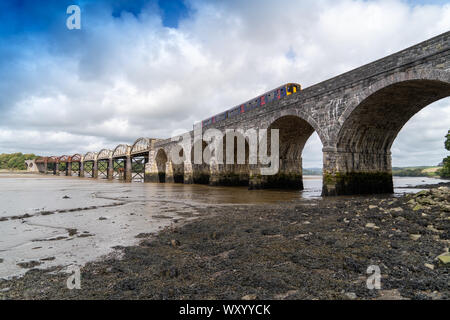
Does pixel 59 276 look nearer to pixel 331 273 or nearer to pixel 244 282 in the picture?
pixel 244 282

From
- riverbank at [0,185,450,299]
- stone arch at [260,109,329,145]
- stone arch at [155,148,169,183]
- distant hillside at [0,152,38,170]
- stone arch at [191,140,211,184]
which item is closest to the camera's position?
riverbank at [0,185,450,299]

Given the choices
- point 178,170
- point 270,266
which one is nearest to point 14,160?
point 178,170

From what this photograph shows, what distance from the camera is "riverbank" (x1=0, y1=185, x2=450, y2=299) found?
269 cm

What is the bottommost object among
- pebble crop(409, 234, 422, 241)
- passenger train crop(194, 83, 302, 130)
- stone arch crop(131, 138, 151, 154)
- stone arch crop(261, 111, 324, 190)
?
pebble crop(409, 234, 422, 241)

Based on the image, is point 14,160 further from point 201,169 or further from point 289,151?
point 289,151

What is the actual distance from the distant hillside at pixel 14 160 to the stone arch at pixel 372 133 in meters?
131

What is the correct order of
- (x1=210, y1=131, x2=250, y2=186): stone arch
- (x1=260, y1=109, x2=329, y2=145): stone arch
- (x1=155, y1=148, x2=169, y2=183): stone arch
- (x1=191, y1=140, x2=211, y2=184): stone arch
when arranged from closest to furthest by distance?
(x1=260, y1=109, x2=329, y2=145): stone arch
(x1=210, y1=131, x2=250, y2=186): stone arch
(x1=191, y1=140, x2=211, y2=184): stone arch
(x1=155, y1=148, x2=169, y2=183): stone arch

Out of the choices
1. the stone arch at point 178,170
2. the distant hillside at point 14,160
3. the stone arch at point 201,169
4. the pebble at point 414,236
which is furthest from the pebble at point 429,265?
the distant hillside at point 14,160

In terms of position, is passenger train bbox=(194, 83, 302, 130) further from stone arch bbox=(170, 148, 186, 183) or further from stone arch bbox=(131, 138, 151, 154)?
stone arch bbox=(131, 138, 151, 154)

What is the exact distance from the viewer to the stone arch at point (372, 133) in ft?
39.7

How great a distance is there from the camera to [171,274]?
127 inches

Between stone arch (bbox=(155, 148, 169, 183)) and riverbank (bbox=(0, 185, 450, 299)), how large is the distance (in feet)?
129

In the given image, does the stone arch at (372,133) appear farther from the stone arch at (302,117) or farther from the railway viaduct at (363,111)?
the stone arch at (302,117)

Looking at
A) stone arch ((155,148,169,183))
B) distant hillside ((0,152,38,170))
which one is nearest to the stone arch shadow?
stone arch ((155,148,169,183))
